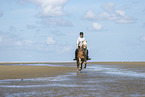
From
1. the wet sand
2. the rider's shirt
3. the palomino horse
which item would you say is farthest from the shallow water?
the palomino horse

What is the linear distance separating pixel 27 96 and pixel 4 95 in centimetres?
88

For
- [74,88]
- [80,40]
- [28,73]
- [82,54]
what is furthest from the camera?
[82,54]

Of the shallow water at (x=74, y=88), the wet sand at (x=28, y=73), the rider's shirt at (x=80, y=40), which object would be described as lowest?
the wet sand at (x=28, y=73)

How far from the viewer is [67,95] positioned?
1020cm

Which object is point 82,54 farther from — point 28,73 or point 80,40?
point 28,73

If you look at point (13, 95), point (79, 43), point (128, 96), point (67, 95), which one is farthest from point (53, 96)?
point (79, 43)

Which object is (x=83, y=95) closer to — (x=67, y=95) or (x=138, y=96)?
(x=67, y=95)

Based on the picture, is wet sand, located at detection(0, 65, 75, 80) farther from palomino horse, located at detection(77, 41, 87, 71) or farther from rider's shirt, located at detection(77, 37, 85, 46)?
rider's shirt, located at detection(77, 37, 85, 46)

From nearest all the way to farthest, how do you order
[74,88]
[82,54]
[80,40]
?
[74,88] < [80,40] < [82,54]

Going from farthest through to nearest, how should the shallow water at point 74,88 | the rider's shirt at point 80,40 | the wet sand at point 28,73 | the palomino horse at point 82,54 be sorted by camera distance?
the palomino horse at point 82,54 < the rider's shirt at point 80,40 < the wet sand at point 28,73 < the shallow water at point 74,88

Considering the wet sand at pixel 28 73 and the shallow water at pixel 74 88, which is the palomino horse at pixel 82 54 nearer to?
the wet sand at pixel 28 73

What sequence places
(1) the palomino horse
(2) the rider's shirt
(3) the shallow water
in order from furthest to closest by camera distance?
(1) the palomino horse
(2) the rider's shirt
(3) the shallow water

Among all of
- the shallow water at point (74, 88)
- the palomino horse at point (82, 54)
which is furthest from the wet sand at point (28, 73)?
the shallow water at point (74, 88)

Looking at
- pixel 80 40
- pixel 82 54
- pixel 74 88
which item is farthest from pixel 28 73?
pixel 74 88
